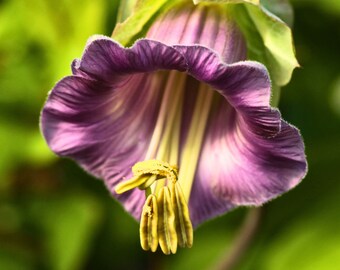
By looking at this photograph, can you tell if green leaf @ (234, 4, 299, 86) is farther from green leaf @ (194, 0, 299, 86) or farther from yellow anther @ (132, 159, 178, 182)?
yellow anther @ (132, 159, 178, 182)

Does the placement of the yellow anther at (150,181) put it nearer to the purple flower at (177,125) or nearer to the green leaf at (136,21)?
the purple flower at (177,125)

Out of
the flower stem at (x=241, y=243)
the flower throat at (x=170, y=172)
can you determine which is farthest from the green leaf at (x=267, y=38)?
the flower stem at (x=241, y=243)

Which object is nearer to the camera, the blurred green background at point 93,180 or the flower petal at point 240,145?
the flower petal at point 240,145

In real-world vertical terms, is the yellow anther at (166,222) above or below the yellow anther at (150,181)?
below

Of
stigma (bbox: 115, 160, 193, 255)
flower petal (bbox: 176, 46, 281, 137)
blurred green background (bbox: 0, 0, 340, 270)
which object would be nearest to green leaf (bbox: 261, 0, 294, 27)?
flower petal (bbox: 176, 46, 281, 137)

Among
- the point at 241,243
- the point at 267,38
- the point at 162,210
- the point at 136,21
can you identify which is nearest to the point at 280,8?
the point at 267,38

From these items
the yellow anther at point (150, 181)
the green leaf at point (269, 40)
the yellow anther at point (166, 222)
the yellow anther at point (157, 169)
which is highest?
the green leaf at point (269, 40)

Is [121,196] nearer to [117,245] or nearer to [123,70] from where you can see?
[123,70]
